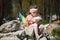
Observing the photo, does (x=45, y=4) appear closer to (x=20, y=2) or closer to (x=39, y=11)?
(x=39, y=11)

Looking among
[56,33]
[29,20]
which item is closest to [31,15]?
[29,20]

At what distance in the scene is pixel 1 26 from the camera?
1.41 m

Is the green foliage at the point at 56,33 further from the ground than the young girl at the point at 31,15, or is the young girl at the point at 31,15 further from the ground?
the young girl at the point at 31,15

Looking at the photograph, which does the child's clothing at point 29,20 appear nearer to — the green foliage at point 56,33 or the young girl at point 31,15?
the young girl at point 31,15

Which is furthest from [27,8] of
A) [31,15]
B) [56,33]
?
[56,33]

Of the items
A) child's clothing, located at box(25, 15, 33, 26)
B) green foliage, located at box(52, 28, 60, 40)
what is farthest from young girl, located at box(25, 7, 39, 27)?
green foliage, located at box(52, 28, 60, 40)

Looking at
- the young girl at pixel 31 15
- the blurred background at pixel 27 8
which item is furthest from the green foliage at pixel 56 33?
the young girl at pixel 31 15

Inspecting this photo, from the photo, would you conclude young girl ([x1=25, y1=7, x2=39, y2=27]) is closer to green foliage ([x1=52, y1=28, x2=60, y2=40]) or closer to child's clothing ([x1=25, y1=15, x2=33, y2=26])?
child's clothing ([x1=25, y1=15, x2=33, y2=26])

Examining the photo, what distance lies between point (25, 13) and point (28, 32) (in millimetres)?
154

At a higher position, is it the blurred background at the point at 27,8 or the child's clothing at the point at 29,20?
the blurred background at the point at 27,8

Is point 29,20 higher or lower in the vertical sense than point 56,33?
higher

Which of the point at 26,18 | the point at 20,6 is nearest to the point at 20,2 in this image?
the point at 20,6

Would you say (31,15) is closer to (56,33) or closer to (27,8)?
(27,8)

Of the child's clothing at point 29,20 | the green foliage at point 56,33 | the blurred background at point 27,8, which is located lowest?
the green foliage at point 56,33
